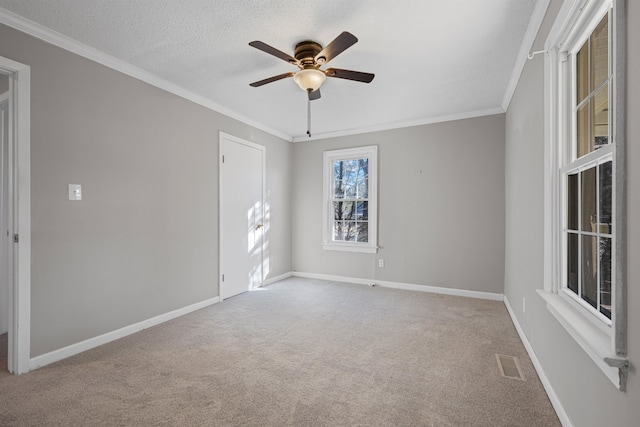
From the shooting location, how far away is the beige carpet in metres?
1.78

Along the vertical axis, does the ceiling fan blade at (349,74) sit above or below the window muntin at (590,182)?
above

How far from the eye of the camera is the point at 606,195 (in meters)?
1.36

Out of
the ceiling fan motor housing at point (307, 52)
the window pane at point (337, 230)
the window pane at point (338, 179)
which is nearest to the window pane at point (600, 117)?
the ceiling fan motor housing at point (307, 52)

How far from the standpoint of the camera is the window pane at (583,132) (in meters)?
1.60

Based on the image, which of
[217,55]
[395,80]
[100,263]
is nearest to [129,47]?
[217,55]

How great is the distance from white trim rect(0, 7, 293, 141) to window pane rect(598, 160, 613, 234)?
3.66 metres

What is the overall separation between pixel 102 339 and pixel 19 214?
126cm

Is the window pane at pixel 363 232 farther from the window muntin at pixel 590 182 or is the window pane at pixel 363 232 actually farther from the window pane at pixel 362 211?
the window muntin at pixel 590 182

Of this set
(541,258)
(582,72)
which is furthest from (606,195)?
(541,258)

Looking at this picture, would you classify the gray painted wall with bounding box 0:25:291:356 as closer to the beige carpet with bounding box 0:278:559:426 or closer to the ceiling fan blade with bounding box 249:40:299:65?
the beige carpet with bounding box 0:278:559:426

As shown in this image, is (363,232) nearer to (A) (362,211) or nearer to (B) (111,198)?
(A) (362,211)

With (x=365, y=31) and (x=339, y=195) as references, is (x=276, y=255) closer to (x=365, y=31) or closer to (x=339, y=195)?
(x=339, y=195)

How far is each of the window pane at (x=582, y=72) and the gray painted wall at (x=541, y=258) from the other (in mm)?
367

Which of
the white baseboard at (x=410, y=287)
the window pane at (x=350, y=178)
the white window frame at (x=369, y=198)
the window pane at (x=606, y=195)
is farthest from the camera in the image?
the window pane at (x=350, y=178)
